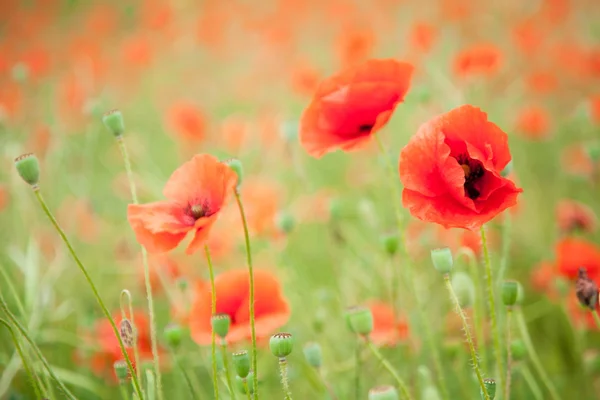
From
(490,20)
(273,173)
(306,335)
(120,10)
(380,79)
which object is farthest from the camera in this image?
(120,10)

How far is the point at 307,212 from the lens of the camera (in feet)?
6.61

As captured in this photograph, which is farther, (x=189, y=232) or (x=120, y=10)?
(x=120, y=10)

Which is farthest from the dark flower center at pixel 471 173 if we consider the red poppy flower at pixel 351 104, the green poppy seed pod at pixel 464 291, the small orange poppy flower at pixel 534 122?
the small orange poppy flower at pixel 534 122

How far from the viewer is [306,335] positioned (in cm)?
156

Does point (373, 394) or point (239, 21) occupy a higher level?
point (239, 21)

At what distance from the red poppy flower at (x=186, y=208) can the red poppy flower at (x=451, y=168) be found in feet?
0.74

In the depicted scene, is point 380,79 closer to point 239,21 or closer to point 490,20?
point 490,20

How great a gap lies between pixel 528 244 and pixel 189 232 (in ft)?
4.51

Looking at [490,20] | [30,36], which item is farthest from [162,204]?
[30,36]

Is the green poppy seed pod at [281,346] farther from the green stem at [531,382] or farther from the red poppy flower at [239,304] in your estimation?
the green stem at [531,382]

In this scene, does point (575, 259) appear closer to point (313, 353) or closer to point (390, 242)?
point (390, 242)

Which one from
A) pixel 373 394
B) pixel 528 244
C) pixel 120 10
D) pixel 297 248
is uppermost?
pixel 120 10

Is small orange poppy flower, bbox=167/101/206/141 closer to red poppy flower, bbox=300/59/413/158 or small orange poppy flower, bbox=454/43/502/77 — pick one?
small orange poppy flower, bbox=454/43/502/77

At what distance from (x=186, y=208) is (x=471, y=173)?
42 centimetres
